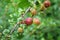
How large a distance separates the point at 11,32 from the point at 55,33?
1.64 m

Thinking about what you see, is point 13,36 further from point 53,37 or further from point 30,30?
point 53,37

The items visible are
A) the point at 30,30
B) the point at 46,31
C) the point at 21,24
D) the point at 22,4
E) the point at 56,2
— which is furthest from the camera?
the point at 56,2

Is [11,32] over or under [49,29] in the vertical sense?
under

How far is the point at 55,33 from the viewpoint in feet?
9.62

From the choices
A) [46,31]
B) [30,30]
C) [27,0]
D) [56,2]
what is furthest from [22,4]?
[56,2]

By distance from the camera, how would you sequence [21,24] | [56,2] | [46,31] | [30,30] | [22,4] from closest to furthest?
[21,24]
[22,4]
[30,30]
[46,31]
[56,2]

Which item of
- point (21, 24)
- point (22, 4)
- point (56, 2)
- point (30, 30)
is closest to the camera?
point (21, 24)

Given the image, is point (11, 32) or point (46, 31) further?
point (46, 31)

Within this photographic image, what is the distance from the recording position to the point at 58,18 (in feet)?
9.64

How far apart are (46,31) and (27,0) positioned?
1420 mm

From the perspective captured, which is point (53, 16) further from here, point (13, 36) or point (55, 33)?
point (13, 36)

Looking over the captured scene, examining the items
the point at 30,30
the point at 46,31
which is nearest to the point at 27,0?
the point at 30,30

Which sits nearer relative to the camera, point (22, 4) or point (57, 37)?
point (22, 4)

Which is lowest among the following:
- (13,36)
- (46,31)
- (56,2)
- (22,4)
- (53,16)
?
(13,36)
